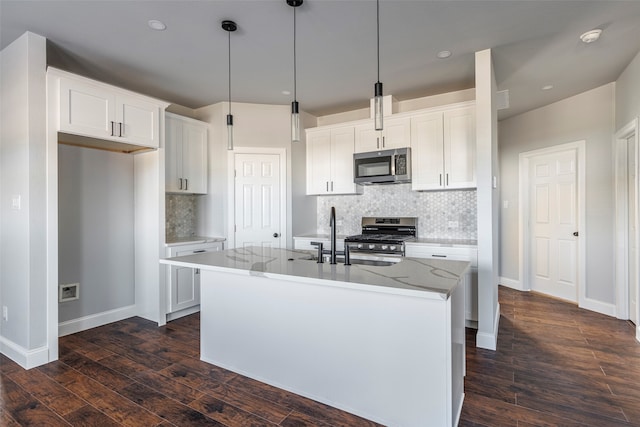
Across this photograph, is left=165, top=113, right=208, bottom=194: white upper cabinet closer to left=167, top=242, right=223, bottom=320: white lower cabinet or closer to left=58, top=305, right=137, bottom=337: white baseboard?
left=167, top=242, right=223, bottom=320: white lower cabinet

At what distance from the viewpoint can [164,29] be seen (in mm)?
2611

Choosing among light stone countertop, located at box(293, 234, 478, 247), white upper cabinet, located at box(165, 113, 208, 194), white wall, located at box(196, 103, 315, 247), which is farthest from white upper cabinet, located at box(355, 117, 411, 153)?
white upper cabinet, located at box(165, 113, 208, 194)

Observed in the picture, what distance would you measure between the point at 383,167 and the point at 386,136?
387 millimetres

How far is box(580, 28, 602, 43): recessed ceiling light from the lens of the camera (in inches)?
105

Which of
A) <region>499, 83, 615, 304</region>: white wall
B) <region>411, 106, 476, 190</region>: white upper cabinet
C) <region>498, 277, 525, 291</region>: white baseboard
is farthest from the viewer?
<region>498, 277, 525, 291</region>: white baseboard

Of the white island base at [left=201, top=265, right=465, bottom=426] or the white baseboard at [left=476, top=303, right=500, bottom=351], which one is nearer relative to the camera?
the white island base at [left=201, top=265, right=465, bottom=426]

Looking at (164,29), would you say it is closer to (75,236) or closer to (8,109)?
(8,109)

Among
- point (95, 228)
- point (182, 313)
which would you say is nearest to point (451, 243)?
point (182, 313)

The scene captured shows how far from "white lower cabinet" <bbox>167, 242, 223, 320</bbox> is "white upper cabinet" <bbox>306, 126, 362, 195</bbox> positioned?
157 cm

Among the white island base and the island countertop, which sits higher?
the island countertop

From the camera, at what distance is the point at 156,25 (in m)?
2.55

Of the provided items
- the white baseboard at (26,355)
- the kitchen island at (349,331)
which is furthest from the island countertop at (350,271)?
the white baseboard at (26,355)

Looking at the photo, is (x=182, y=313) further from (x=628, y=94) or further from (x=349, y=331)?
(x=628, y=94)

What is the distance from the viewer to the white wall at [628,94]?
321 centimetres
